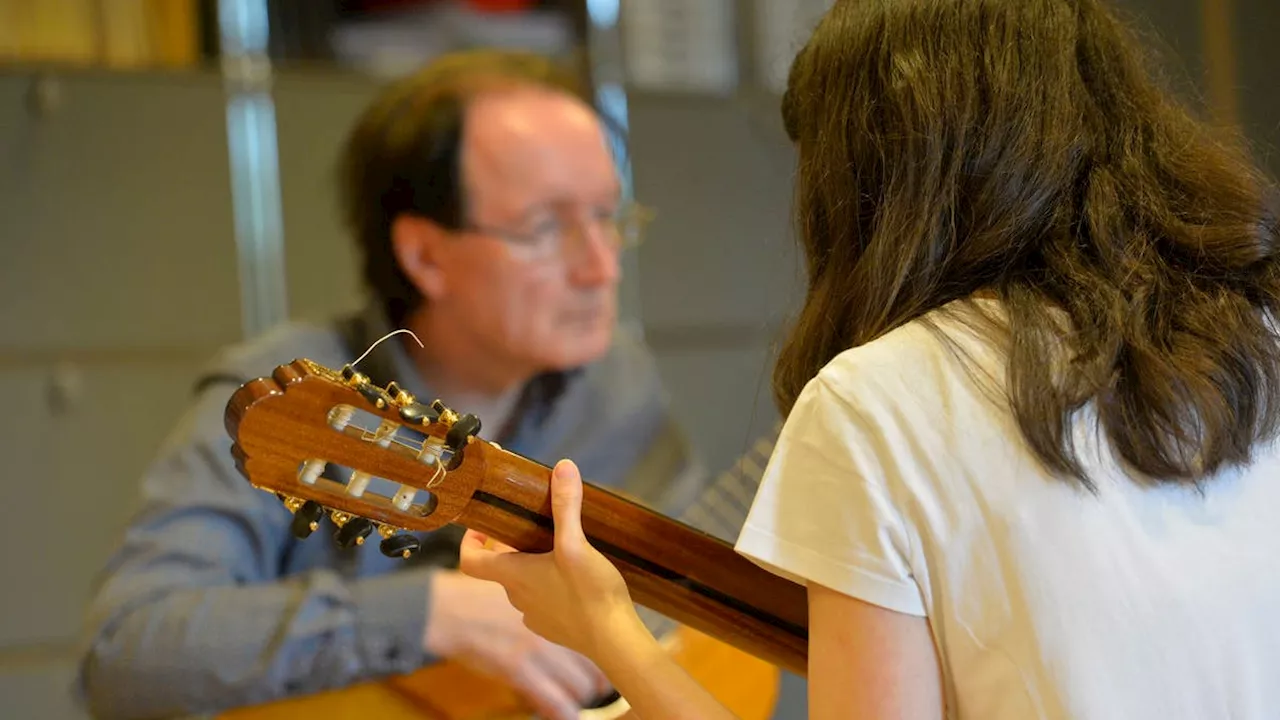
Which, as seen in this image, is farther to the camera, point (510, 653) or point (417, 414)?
point (510, 653)

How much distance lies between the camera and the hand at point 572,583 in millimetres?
900

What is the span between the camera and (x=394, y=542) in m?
0.84

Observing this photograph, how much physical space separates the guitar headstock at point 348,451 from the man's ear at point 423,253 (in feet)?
3.31

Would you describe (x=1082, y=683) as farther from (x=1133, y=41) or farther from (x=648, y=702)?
(x=1133, y=41)

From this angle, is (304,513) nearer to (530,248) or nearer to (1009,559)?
(1009,559)

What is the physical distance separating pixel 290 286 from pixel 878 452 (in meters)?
1.86

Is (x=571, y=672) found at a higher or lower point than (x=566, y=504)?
lower

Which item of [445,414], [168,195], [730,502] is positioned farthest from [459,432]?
[168,195]

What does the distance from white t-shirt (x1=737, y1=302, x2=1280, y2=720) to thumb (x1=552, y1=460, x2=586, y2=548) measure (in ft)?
0.53

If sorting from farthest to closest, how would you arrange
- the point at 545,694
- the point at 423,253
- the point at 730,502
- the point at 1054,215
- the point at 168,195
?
the point at 168,195
the point at 423,253
the point at 730,502
the point at 545,694
the point at 1054,215

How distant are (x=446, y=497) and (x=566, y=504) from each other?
10cm

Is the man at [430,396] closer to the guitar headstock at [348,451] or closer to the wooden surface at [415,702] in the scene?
the wooden surface at [415,702]

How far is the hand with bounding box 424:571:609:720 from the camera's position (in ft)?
4.71

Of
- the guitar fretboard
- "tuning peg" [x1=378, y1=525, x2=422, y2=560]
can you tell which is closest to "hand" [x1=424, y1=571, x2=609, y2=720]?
the guitar fretboard
